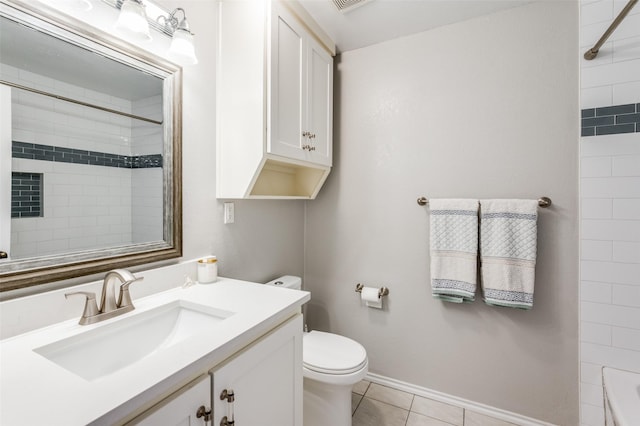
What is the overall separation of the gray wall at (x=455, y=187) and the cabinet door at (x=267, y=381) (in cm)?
104

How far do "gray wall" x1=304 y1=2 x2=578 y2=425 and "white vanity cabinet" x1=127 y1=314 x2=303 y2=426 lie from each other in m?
1.04

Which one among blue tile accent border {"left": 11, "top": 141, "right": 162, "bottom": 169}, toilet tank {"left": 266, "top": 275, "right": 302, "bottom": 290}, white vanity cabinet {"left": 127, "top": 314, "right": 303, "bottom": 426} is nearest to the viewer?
white vanity cabinet {"left": 127, "top": 314, "right": 303, "bottom": 426}

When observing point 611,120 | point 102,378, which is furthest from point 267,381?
point 611,120

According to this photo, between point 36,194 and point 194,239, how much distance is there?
616mm

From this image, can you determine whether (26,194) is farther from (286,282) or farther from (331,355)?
(331,355)

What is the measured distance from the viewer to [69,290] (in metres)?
0.99

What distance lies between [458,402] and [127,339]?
6.23ft

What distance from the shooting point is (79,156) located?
1040mm

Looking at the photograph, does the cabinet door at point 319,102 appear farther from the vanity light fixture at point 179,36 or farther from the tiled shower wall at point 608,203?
the tiled shower wall at point 608,203

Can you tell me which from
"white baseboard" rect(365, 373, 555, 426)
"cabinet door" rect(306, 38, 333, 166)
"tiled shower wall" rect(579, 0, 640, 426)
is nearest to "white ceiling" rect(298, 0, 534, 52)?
"cabinet door" rect(306, 38, 333, 166)

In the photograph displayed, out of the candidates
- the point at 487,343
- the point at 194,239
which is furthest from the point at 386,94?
the point at 487,343

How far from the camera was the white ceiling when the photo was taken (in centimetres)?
165

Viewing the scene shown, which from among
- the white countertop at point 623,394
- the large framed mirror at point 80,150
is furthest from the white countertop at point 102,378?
the white countertop at point 623,394

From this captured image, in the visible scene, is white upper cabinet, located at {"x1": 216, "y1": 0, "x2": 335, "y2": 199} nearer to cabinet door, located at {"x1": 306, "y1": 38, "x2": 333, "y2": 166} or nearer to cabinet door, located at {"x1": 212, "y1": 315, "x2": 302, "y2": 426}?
cabinet door, located at {"x1": 306, "y1": 38, "x2": 333, "y2": 166}
